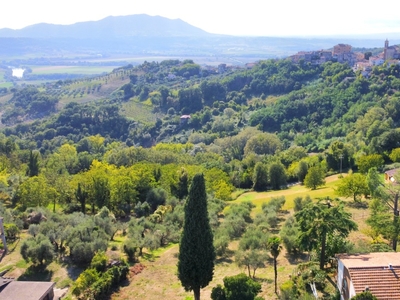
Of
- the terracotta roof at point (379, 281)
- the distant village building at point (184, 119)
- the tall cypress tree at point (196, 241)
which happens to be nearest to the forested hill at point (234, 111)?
the distant village building at point (184, 119)

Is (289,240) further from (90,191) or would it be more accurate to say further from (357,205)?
(90,191)

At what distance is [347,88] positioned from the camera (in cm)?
9612

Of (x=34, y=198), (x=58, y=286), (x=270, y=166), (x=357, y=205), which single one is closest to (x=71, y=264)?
(x=58, y=286)

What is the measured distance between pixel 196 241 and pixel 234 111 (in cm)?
9467

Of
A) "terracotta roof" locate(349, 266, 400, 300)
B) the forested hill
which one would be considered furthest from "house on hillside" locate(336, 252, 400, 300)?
the forested hill

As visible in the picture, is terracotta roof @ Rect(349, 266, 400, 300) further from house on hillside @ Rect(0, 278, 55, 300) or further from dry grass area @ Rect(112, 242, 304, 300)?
house on hillside @ Rect(0, 278, 55, 300)

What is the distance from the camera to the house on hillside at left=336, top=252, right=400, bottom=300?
15941mm

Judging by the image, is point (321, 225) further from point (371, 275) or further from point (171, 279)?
point (171, 279)

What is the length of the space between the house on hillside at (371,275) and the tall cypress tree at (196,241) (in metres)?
6.45

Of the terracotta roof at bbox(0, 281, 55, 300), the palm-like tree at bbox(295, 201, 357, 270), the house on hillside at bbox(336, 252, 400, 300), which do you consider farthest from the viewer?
the palm-like tree at bbox(295, 201, 357, 270)

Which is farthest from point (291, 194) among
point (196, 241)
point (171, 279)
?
point (196, 241)

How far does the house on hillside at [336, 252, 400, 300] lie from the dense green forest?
3.34m

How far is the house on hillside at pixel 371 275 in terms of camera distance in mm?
15941

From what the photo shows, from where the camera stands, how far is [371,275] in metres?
16.5
